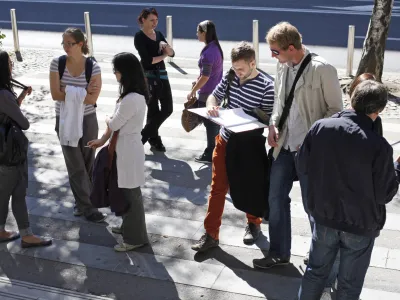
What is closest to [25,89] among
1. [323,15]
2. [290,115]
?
[290,115]

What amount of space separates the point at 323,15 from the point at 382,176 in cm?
1733

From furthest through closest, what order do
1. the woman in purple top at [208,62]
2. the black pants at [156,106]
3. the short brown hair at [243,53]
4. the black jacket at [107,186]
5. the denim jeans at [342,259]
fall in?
the black pants at [156,106]
the woman in purple top at [208,62]
the black jacket at [107,186]
the short brown hair at [243,53]
the denim jeans at [342,259]

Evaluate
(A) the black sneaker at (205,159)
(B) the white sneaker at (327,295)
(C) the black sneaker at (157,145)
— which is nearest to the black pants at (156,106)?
(C) the black sneaker at (157,145)

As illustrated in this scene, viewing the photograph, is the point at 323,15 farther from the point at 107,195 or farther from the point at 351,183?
the point at 351,183

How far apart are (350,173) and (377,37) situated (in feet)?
24.0

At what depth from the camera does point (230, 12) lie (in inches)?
840

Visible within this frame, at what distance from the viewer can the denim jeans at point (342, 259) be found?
4137mm

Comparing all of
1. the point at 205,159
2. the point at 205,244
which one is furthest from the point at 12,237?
the point at 205,159

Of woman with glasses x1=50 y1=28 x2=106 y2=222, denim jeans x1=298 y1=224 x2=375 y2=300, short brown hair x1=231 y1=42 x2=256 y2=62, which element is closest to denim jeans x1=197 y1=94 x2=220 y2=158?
woman with glasses x1=50 y1=28 x2=106 y2=222

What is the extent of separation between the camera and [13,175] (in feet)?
18.8

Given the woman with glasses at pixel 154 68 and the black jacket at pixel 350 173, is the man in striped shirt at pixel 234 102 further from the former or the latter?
the woman with glasses at pixel 154 68

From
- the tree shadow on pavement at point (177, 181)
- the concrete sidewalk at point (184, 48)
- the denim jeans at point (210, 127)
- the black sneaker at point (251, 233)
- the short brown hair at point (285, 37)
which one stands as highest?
the short brown hair at point (285, 37)

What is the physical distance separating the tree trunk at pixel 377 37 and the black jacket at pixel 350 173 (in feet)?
23.4

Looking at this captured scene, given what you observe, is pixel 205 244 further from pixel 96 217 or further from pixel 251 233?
pixel 96 217
